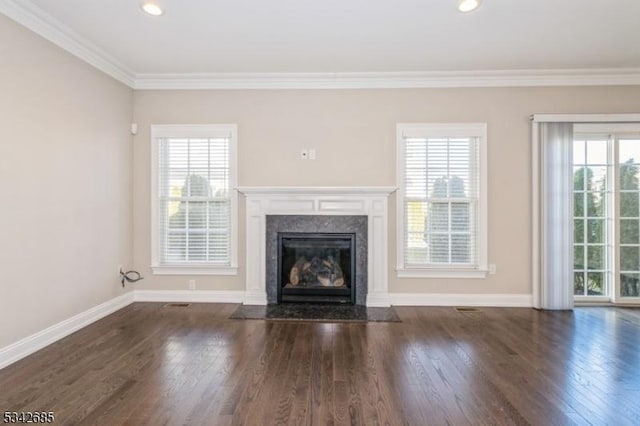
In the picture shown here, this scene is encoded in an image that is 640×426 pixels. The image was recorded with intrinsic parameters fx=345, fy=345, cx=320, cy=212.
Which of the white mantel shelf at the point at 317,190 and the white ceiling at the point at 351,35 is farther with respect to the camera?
the white mantel shelf at the point at 317,190

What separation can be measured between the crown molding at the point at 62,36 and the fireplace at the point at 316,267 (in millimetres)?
2663

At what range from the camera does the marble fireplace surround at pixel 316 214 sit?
13.5ft

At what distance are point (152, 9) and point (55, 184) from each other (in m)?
1.77

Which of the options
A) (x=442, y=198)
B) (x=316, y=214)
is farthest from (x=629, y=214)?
(x=316, y=214)

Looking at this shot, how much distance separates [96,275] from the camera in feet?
12.1

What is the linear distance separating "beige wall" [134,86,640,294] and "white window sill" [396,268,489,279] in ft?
0.26

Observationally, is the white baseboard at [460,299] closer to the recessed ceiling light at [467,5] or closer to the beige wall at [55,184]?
the recessed ceiling light at [467,5]

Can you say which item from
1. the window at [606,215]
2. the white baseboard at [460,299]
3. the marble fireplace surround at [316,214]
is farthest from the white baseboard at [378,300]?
the window at [606,215]

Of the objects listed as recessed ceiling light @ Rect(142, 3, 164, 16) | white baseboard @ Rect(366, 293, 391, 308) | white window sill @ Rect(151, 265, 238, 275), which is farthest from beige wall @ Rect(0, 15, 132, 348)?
white baseboard @ Rect(366, 293, 391, 308)

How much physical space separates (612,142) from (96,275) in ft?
20.4

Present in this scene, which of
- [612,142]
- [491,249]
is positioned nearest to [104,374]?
[491,249]

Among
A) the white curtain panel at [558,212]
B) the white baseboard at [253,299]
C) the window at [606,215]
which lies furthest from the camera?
the window at [606,215]

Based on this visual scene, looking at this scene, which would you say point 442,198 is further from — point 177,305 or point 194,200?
point 177,305

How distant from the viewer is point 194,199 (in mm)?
4340
